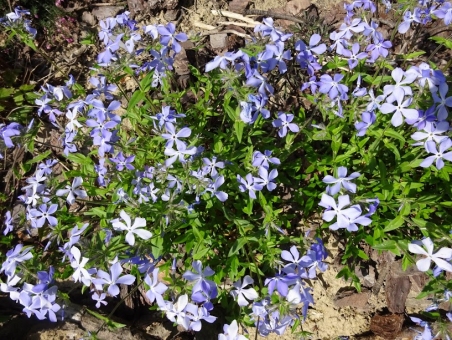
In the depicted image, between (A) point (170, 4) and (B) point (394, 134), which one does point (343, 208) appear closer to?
(B) point (394, 134)

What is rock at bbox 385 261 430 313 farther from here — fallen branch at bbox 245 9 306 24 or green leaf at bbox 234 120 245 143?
fallen branch at bbox 245 9 306 24

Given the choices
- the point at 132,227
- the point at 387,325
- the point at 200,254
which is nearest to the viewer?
the point at 132,227

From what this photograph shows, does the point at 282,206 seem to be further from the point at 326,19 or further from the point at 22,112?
the point at 22,112

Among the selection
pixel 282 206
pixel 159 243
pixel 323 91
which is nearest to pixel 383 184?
pixel 323 91

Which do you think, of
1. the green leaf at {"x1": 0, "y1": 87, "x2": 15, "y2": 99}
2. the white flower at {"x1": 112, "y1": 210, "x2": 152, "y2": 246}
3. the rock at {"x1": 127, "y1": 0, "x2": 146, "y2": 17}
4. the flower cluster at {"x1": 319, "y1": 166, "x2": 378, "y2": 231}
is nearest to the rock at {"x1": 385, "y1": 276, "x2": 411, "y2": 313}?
the flower cluster at {"x1": 319, "y1": 166, "x2": 378, "y2": 231}

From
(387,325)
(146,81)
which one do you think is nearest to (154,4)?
(146,81)
